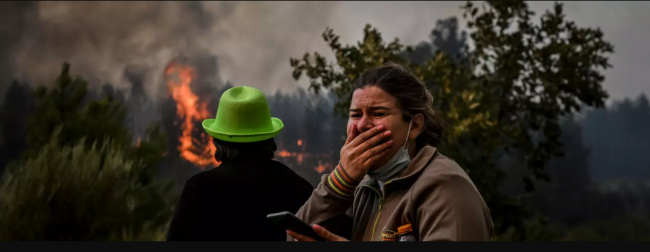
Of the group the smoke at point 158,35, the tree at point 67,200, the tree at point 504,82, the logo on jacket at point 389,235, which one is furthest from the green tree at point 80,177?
the logo on jacket at point 389,235

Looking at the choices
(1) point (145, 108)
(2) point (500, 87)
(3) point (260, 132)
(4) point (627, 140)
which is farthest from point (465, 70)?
(3) point (260, 132)

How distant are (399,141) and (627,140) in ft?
27.0

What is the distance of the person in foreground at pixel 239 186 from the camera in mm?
3000

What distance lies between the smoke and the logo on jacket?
869 centimetres

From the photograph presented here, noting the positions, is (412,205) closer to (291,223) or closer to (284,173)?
(291,223)

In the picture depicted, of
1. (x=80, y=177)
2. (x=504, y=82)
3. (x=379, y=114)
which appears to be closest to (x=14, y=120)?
(x=80, y=177)

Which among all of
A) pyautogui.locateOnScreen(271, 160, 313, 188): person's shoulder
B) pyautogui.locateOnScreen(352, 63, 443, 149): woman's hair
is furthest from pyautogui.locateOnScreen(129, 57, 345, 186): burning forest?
pyautogui.locateOnScreen(352, 63, 443, 149): woman's hair

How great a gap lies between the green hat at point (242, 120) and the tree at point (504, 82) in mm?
4210

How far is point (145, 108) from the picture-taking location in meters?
10.7

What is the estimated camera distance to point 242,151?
3156 millimetres

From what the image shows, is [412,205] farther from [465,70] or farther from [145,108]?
[145,108]

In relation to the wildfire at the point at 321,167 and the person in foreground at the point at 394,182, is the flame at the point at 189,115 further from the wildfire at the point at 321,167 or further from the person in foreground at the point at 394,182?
the person in foreground at the point at 394,182

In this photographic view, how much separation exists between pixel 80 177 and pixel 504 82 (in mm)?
4558

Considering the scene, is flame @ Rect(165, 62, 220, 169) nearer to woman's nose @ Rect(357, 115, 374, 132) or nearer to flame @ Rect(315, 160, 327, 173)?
flame @ Rect(315, 160, 327, 173)
